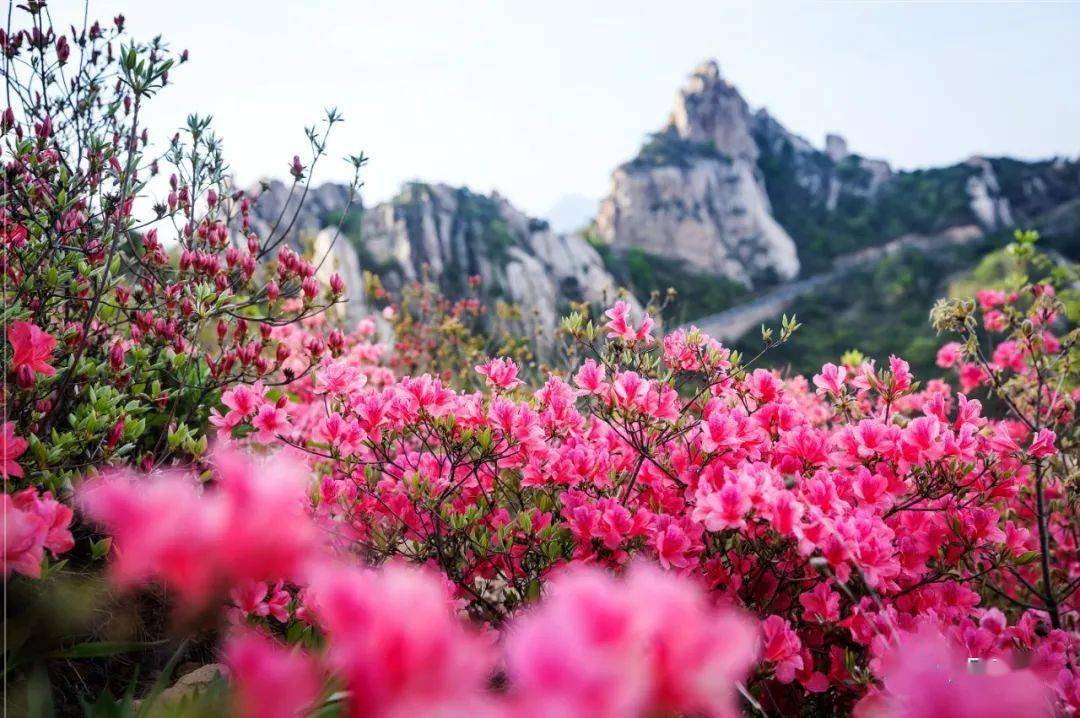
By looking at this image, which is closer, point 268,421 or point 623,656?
point 623,656

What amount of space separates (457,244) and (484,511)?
75.5 ft

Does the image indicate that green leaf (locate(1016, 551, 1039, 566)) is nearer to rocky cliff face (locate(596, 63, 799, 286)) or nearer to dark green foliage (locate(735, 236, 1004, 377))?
dark green foliage (locate(735, 236, 1004, 377))

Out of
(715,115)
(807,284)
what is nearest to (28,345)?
(807,284)

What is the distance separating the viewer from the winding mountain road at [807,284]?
2936cm

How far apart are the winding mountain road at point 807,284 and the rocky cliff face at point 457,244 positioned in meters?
6.80

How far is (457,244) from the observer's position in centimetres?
2403

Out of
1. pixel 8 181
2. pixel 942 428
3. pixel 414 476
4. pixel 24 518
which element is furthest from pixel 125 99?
pixel 942 428

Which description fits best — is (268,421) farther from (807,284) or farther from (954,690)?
(807,284)

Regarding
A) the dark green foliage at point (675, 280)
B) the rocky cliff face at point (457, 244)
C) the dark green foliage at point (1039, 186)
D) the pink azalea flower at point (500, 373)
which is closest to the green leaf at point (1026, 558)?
the pink azalea flower at point (500, 373)

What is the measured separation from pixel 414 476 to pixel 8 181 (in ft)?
4.64

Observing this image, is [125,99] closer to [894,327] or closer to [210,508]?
[210,508]

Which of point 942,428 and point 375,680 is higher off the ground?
point 375,680

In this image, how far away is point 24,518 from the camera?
2.67ft

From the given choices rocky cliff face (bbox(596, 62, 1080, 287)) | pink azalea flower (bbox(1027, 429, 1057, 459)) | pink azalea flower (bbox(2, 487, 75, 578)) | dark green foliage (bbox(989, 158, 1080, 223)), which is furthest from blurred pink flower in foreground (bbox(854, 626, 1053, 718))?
dark green foliage (bbox(989, 158, 1080, 223))
